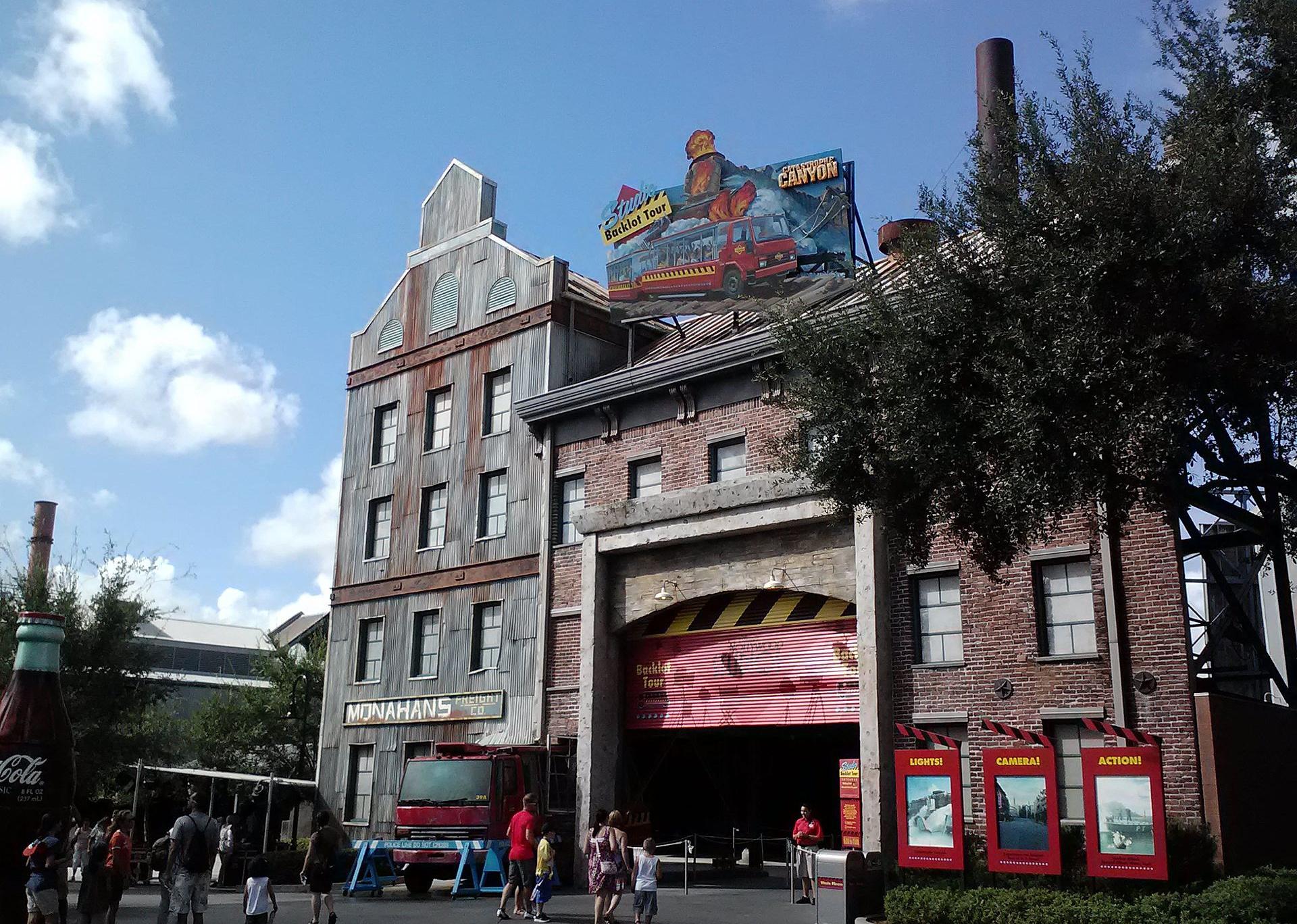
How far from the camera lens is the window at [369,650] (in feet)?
114

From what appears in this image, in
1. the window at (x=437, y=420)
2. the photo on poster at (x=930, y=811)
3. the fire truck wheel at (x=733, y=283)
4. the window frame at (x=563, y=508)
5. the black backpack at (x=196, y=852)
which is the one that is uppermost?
the fire truck wheel at (x=733, y=283)

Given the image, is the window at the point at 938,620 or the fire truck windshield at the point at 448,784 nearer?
the window at the point at 938,620

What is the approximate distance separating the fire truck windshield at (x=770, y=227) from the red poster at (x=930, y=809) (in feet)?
47.0

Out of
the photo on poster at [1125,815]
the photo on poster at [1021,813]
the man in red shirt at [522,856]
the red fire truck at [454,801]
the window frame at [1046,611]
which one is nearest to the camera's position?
the photo on poster at [1125,815]

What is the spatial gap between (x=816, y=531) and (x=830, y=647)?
7.87 ft

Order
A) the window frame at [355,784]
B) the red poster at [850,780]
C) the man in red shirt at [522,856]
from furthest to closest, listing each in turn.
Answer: the window frame at [355,784], the red poster at [850,780], the man in red shirt at [522,856]

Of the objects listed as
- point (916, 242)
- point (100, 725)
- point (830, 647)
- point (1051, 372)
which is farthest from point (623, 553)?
point (100, 725)

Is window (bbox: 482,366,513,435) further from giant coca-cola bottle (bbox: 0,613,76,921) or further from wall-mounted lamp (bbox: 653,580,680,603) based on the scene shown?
giant coca-cola bottle (bbox: 0,613,76,921)

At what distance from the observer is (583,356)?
32938mm

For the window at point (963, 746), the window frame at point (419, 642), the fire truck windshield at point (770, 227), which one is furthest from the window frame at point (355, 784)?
the fire truck windshield at point (770, 227)

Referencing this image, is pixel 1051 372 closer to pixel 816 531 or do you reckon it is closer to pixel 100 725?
pixel 816 531

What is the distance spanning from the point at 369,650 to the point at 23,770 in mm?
22882

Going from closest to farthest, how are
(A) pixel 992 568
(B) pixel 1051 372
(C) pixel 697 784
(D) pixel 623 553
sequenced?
1. (B) pixel 1051 372
2. (A) pixel 992 568
3. (D) pixel 623 553
4. (C) pixel 697 784

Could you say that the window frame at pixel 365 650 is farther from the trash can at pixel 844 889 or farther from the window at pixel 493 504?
the trash can at pixel 844 889
